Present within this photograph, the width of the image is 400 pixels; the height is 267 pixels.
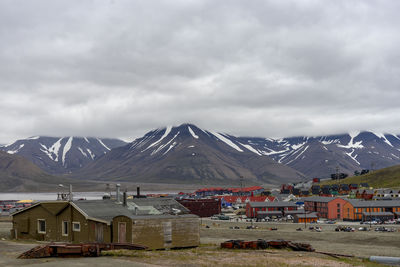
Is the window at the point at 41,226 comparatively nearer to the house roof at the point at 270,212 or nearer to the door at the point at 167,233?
the door at the point at 167,233

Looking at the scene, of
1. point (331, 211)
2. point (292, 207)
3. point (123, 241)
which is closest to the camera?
point (123, 241)

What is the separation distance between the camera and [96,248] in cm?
4050

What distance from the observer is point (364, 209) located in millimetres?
138625

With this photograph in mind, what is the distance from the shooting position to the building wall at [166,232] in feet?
164

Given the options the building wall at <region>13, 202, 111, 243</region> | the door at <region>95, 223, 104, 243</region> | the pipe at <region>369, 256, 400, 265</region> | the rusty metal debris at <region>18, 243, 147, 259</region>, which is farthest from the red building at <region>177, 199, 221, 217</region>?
the rusty metal debris at <region>18, 243, 147, 259</region>

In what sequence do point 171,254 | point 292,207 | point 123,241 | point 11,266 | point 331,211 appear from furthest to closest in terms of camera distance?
point 292,207
point 331,211
point 123,241
point 171,254
point 11,266

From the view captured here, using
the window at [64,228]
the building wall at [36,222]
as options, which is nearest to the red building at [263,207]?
the building wall at [36,222]

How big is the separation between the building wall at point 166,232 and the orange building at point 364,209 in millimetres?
95164

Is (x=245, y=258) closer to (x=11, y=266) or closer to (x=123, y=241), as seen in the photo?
(x=123, y=241)

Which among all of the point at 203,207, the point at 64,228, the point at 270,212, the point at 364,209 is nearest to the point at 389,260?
the point at 64,228

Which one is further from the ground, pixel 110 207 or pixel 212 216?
pixel 110 207

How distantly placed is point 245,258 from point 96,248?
12674mm

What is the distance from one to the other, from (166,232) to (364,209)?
10124cm

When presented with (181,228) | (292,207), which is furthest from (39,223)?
(292,207)
